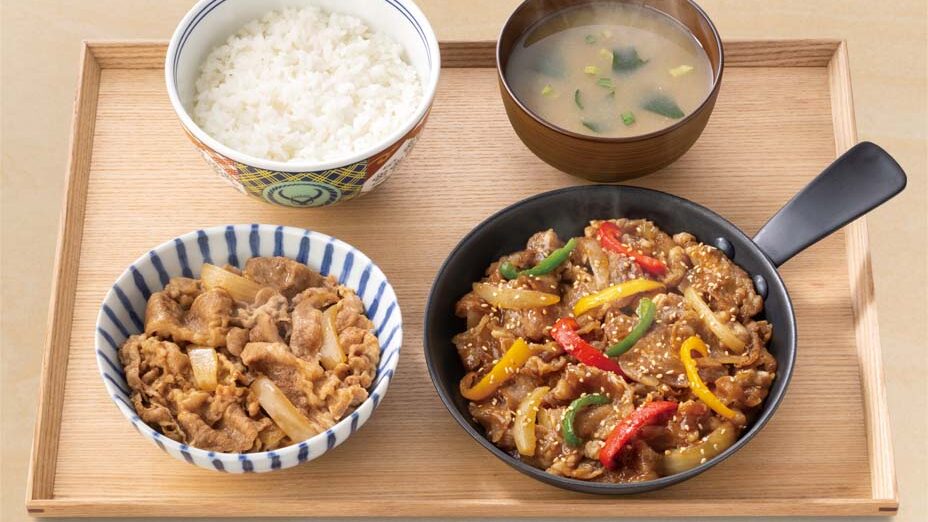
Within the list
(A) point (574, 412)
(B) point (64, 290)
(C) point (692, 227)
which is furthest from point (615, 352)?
(B) point (64, 290)

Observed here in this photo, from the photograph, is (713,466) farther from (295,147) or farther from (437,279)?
(295,147)

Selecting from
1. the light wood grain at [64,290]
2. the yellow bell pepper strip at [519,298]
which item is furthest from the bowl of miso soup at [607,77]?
the light wood grain at [64,290]

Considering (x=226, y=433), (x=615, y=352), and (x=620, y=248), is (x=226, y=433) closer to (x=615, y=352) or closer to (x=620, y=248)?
(x=615, y=352)

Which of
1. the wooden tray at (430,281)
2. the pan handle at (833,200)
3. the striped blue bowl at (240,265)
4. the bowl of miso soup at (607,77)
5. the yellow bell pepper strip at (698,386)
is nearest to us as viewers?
the striped blue bowl at (240,265)

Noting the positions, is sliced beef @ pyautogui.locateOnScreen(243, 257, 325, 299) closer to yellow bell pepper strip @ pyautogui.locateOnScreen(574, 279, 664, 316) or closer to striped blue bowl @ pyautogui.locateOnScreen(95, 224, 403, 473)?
striped blue bowl @ pyautogui.locateOnScreen(95, 224, 403, 473)

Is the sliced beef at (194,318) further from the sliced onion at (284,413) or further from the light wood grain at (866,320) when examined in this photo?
the light wood grain at (866,320)
